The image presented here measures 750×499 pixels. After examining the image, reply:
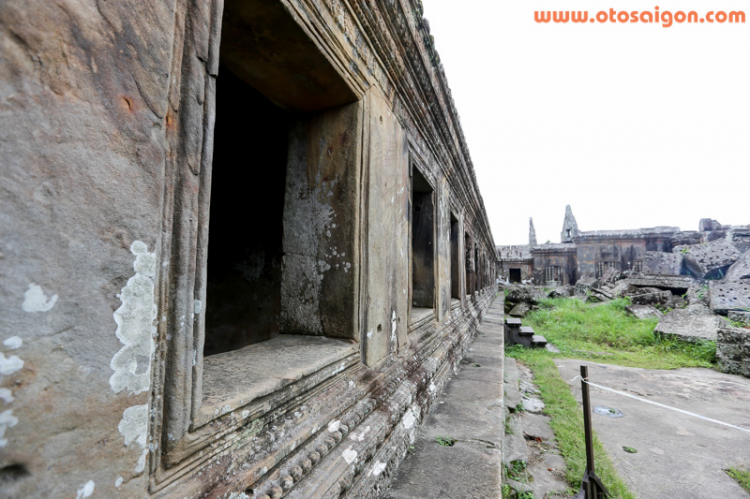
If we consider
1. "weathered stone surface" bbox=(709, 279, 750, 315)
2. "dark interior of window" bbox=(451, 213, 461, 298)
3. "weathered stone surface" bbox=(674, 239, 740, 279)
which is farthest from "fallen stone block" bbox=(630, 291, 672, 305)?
"dark interior of window" bbox=(451, 213, 461, 298)

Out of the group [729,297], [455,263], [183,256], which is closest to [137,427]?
[183,256]

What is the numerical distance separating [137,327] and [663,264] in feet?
70.6

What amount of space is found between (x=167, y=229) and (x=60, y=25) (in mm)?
403

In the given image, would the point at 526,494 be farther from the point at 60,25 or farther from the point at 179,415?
the point at 60,25

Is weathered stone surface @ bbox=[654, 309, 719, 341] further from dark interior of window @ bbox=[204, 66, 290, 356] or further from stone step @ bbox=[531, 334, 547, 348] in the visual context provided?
dark interior of window @ bbox=[204, 66, 290, 356]

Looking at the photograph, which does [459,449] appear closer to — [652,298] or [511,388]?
[511,388]

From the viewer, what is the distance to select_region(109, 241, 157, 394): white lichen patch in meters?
0.70

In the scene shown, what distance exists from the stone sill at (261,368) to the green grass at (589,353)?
207 centimetres

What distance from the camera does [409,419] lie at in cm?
211

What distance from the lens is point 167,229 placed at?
822 millimetres

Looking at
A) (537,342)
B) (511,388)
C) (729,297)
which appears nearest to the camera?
(511,388)

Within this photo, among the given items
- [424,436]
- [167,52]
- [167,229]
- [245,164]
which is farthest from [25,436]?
[245,164]

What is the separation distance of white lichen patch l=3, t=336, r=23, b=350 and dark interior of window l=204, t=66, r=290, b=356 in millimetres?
2747

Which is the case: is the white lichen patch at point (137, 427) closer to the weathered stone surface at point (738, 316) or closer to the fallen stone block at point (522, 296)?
the weathered stone surface at point (738, 316)
